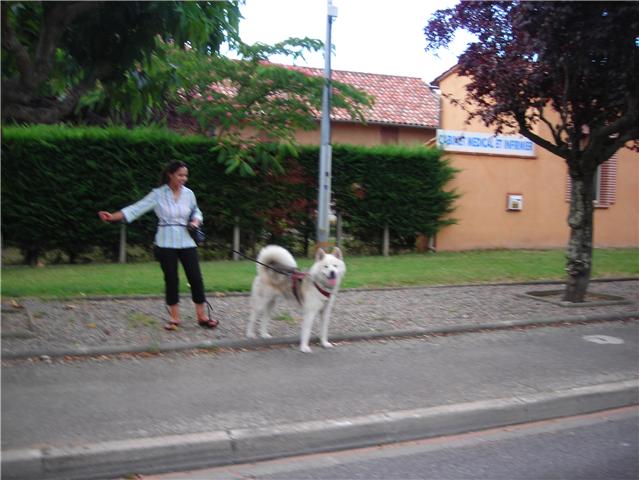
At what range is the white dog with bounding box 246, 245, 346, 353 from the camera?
277 inches

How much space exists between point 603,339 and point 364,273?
534cm

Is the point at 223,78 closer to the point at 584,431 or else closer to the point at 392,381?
A: the point at 392,381

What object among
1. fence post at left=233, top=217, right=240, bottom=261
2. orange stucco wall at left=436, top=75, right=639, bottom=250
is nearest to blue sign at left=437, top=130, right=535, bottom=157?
orange stucco wall at left=436, top=75, right=639, bottom=250

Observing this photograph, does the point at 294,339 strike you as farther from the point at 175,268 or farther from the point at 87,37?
the point at 87,37

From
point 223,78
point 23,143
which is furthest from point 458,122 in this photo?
point 23,143

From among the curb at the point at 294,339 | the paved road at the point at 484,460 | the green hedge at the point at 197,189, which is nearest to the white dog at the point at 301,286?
the curb at the point at 294,339

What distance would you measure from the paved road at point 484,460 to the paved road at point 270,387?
0.60 feet

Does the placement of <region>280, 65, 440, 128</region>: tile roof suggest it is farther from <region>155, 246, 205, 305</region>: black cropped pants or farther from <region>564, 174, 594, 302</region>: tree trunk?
<region>155, 246, 205, 305</region>: black cropped pants

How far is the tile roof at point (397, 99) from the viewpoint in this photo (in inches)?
1061

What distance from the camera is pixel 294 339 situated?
7641 mm

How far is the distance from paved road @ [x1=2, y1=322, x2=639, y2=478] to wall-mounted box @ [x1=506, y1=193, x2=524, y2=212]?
10310mm

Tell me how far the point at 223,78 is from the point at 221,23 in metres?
6.85

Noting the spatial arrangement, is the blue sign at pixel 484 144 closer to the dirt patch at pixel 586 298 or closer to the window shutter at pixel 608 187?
the window shutter at pixel 608 187

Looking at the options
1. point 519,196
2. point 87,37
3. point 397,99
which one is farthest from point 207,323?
point 397,99
